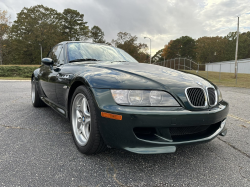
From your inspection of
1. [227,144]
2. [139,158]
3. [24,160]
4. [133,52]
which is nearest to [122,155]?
[139,158]

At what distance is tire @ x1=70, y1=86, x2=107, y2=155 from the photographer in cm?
187

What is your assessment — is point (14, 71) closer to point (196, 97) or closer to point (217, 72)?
point (196, 97)

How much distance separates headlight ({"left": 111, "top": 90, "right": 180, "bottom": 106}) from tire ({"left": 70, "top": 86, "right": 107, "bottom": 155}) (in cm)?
30

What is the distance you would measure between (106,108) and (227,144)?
183 centimetres

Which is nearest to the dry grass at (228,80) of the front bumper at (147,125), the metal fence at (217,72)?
the metal fence at (217,72)

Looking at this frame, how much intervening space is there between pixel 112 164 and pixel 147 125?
62cm

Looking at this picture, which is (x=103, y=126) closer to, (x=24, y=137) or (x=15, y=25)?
(x=24, y=137)

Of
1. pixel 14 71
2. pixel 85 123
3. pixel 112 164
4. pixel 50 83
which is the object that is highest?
pixel 14 71

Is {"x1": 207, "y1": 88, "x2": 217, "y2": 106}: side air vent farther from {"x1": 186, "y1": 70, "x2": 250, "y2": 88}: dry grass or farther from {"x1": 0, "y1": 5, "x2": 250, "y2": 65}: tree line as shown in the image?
{"x1": 0, "y1": 5, "x2": 250, "y2": 65}: tree line

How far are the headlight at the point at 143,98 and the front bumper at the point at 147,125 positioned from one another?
50 mm

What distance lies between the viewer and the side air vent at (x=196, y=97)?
1807mm

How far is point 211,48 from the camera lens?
229 ft

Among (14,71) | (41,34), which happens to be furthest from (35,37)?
(14,71)

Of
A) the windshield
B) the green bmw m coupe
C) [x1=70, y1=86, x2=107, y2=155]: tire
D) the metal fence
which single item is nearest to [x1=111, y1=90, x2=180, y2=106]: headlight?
the green bmw m coupe
